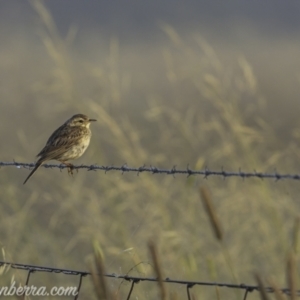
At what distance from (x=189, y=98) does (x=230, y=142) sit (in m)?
10.4

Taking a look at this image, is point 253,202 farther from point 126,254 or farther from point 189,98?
point 189,98

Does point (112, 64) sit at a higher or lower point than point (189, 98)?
lower

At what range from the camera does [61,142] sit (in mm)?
8055

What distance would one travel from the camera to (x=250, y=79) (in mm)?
7406

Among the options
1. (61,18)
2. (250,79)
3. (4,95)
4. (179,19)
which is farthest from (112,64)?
(61,18)

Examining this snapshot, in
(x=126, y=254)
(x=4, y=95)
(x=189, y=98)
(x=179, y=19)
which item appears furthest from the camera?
(x=179, y=19)

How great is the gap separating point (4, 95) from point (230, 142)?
9.79 meters

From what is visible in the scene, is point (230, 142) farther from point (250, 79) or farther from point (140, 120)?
point (140, 120)

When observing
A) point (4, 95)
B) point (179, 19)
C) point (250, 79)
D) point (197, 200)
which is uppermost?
point (179, 19)

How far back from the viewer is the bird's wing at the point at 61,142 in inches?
307

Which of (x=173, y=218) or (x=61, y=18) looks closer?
(x=173, y=218)

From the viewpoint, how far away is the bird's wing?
25.6 ft

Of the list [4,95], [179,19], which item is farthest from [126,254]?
[179,19]

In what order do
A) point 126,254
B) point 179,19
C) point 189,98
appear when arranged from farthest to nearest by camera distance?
1. point 179,19
2. point 189,98
3. point 126,254
